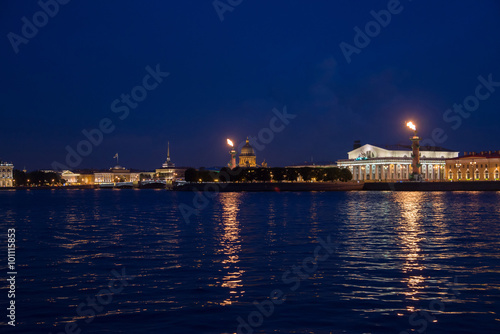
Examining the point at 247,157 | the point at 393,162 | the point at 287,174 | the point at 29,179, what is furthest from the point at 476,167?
the point at 29,179

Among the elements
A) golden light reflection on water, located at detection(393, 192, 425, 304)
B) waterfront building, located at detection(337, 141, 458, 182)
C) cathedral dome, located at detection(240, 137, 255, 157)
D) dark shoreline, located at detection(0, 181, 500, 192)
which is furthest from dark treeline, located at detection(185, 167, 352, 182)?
golden light reflection on water, located at detection(393, 192, 425, 304)

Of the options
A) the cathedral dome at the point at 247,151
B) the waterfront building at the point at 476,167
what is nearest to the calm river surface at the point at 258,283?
the waterfront building at the point at 476,167

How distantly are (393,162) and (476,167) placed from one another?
19812mm

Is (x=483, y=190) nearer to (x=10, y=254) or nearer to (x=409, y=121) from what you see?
(x=409, y=121)

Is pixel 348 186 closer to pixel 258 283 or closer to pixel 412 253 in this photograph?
pixel 412 253

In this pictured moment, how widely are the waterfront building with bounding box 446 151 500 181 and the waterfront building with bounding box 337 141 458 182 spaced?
667cm

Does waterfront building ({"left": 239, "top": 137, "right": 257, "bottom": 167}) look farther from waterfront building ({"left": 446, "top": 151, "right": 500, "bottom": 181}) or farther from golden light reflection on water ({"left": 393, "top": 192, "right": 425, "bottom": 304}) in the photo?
golden light reflection on water ({"left": 393, "top": 192, "right": 425, "bottom": 304})

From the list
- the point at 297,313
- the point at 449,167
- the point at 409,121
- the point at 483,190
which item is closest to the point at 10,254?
the point at 297,313

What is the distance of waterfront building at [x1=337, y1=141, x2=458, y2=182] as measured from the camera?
129938 millimetres

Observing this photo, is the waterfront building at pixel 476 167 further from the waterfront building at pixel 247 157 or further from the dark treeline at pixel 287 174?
the waterfront building at pixel 247 157

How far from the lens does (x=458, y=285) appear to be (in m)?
12.5

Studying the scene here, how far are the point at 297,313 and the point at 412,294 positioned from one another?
110 inches

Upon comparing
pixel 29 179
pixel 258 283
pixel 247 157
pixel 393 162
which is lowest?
pixel 258 283

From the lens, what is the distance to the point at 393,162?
425ft
